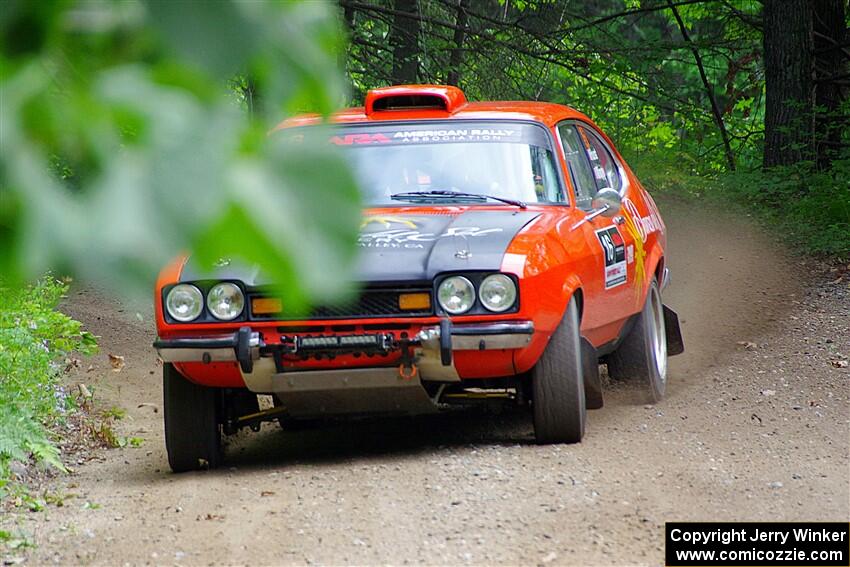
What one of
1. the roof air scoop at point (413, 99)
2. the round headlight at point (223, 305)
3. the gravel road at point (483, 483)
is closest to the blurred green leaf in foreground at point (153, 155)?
the gravel road at point (483, 483)

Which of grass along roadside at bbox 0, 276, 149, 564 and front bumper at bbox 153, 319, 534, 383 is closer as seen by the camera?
front bumper at bbox 153, 319, 534, 383

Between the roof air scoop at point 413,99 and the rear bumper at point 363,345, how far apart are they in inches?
78.6

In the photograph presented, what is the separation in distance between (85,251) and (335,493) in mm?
4568

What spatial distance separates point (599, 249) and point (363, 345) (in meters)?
1.71

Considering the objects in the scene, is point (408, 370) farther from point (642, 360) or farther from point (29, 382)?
point (29, 382)

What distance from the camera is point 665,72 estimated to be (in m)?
15.9

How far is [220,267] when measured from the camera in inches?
37.5

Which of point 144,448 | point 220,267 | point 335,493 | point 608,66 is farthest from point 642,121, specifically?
point 220,267

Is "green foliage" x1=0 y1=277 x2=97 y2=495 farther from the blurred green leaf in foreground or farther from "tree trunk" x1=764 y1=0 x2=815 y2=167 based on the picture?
"tree trunk" x1=764 y1=0 x2=815 y2=167

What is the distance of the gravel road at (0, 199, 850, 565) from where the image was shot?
456cm

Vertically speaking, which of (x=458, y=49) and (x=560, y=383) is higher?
(x=458, y=49)

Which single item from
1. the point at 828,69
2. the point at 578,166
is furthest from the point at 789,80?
the point at 578,166

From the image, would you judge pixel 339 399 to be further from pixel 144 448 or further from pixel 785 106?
pixel 785 106

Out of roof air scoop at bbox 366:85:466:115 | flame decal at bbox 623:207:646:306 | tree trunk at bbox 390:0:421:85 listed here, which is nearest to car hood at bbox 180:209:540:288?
roof air scoop at bbox 366:85:466:115
